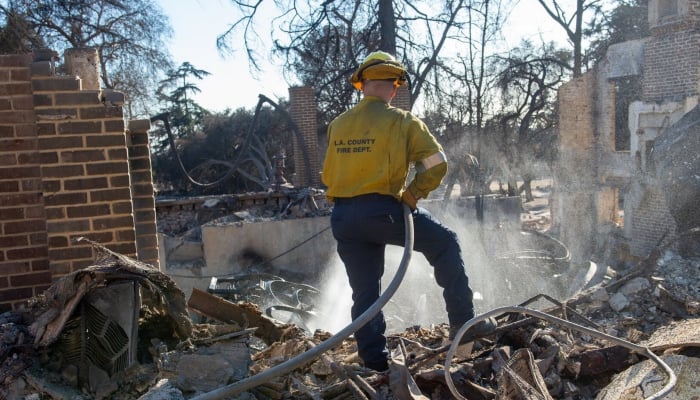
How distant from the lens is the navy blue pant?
11.0 feet

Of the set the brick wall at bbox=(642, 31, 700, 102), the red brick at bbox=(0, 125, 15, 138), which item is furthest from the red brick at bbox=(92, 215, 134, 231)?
the brick wall at bbox=(642, 31, 700, 102)

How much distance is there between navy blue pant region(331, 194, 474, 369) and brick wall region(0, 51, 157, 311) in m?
1.48

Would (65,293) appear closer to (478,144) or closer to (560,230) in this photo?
(560,230)

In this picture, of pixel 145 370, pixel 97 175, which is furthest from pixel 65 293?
pixel 97 175

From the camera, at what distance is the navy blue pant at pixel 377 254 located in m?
3.34

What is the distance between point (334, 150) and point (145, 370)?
5.09 feet

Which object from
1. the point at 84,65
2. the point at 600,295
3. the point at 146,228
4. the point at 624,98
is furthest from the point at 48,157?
the point at 624,98

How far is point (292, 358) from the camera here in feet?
9.39

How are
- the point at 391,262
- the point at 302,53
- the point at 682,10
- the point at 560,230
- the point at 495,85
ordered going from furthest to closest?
the point at 495,85 < the point at 302,53 < the point at 560,230 < the point at 682,10 < the point at 391,262

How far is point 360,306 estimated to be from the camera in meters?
3.44

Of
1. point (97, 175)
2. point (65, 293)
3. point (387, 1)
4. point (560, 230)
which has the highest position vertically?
point (387, 1)

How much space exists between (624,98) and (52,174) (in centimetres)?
1897

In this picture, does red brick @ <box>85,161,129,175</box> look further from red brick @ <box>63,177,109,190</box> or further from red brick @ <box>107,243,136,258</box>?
red brick @ <box>107,243,136,258</box>

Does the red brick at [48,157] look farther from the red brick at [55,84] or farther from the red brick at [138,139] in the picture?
the red brick at [138,139]
